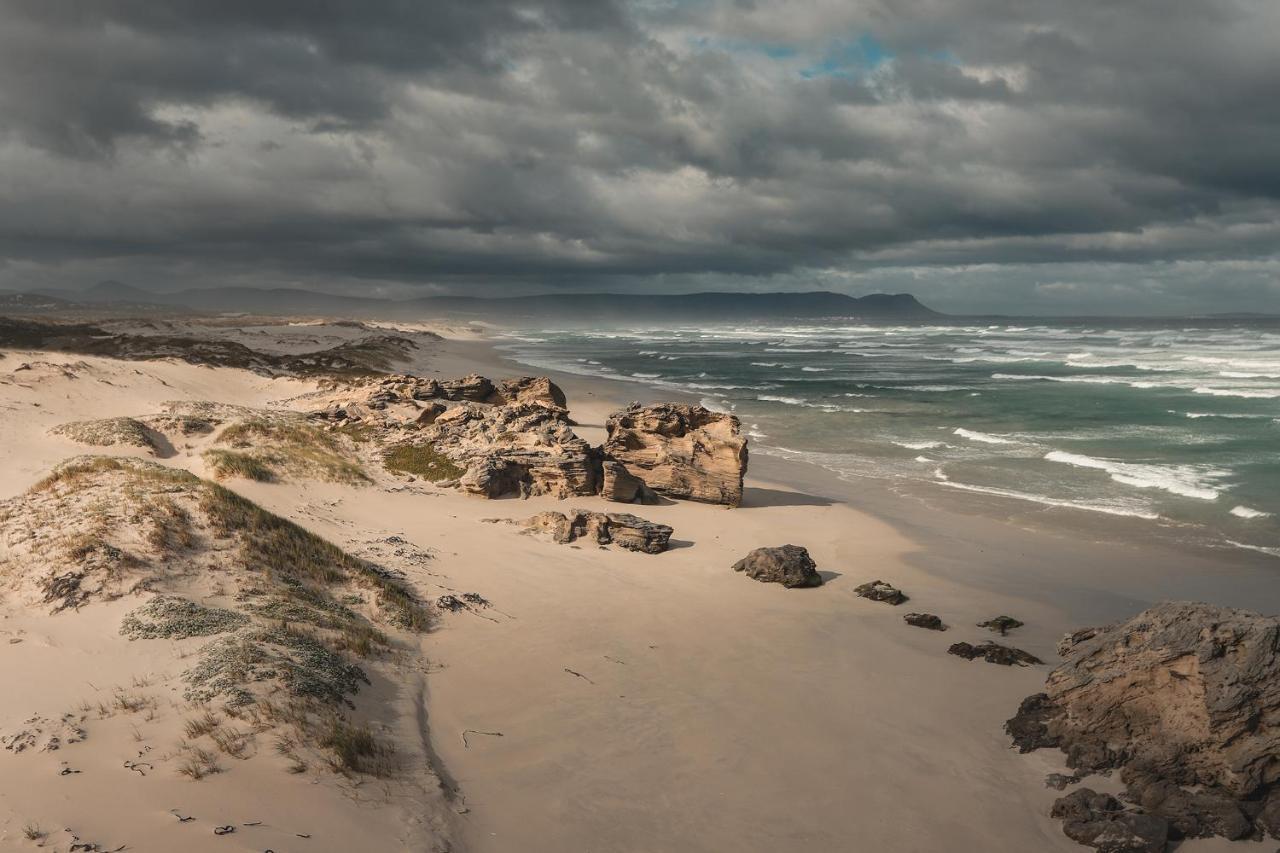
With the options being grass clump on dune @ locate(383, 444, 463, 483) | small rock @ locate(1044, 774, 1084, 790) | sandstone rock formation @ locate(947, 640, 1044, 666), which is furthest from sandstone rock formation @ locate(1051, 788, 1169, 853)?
grass clump on dune @ locate(383, 444, 463, 483)

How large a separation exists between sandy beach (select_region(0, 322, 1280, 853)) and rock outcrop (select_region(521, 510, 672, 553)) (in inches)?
16.6

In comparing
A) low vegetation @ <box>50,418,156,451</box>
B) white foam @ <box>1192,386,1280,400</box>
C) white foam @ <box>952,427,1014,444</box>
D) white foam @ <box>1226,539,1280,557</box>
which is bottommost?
white foam @ <box>1226,539,1280,557</box>

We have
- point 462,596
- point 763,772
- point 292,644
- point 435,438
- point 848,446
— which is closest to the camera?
point 763,772

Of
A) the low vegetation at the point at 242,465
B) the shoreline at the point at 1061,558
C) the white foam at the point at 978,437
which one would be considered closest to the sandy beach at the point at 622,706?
the shoreline at the point at 1061,558

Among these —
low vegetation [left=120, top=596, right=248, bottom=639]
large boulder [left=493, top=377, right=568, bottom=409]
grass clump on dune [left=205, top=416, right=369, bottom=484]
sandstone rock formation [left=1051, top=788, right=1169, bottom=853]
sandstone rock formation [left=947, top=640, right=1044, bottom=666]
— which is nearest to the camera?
sandstone rock formation [left=1051, top=788, right=1169, bottom=853]

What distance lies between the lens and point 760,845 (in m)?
7.09

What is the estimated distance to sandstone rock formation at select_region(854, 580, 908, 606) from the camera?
14156 millimetres

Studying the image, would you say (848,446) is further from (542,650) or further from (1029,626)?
(542,650)

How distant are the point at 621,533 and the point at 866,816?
9575 mm

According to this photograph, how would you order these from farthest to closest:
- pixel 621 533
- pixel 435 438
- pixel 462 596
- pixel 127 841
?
1. pixel 435 438
2. pixel 621 533
3. pixel 462 596
4. pixel 127 841

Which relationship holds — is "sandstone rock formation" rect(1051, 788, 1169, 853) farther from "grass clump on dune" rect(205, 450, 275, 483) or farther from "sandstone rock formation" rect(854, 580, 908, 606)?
"grass clump on dune" rect(205, 450, 275, 483)

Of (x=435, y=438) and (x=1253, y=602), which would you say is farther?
(x=435, y=438)

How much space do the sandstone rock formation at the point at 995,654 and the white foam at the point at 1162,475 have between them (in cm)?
1565

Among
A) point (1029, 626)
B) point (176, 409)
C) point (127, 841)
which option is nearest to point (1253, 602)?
point (1029, 626)
